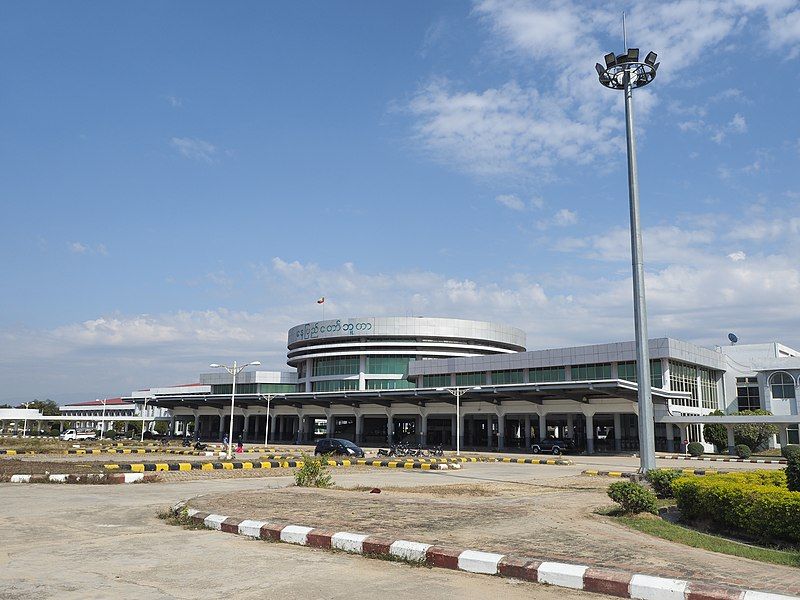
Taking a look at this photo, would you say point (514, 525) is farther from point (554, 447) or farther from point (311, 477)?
point (554, 447)

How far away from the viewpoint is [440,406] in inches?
2643

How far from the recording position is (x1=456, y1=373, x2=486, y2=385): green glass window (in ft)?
247

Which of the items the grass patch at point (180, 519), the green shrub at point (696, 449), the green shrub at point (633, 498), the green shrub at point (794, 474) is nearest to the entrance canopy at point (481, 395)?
the green shrub at point (696, 449)

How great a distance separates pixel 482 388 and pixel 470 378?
60.8 feet

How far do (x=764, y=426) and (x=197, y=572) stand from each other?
56.1 meters

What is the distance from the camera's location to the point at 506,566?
878 cm

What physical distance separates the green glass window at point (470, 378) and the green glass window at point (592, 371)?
12.0m

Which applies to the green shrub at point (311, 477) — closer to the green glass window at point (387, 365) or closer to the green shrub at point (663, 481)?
the green shrub at point (663, 481)

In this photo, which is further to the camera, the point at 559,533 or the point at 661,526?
the point at 661,526

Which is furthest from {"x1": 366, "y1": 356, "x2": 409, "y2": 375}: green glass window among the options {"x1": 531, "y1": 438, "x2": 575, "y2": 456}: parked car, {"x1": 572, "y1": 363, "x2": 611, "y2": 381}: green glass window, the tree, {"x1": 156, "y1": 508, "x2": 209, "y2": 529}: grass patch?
{"x1": 156, "y1": 508, "x2": 209, "y2": 529}: grass patch

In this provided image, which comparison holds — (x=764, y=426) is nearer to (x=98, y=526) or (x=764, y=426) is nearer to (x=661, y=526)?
(x=661, y=526)

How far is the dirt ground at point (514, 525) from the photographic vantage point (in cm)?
901

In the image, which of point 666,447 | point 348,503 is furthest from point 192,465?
point 666,447

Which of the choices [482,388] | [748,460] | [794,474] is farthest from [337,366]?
[794,474]
